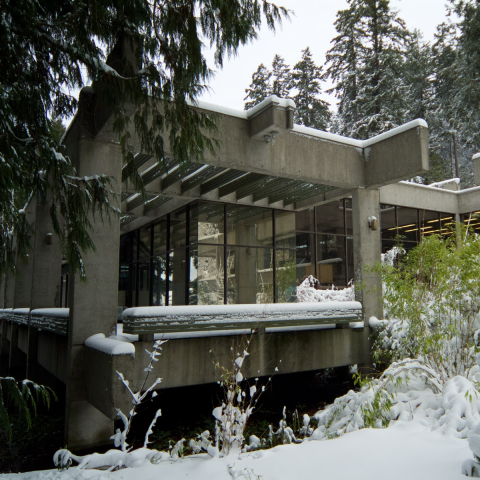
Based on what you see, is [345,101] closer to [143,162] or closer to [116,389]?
[143,162]

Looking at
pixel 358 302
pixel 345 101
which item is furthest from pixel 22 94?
pixel 345 101

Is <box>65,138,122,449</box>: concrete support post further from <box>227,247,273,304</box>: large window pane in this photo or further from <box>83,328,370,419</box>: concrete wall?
<box>227,247,273,304</box>: large window pane

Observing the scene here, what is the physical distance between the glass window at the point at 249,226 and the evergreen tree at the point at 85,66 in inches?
325

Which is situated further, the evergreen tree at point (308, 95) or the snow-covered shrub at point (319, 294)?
the evergreen tree at point (308, 95)

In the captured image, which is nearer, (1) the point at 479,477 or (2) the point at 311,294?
(1) the point at 479,477

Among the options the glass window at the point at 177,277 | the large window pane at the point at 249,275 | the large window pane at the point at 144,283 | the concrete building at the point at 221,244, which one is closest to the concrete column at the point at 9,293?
the concrete building at the point at 221,244

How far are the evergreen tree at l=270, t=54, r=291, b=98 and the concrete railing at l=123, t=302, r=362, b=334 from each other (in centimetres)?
2451

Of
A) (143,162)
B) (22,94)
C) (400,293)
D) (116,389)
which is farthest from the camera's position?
(143,162)

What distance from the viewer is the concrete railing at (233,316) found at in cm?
612

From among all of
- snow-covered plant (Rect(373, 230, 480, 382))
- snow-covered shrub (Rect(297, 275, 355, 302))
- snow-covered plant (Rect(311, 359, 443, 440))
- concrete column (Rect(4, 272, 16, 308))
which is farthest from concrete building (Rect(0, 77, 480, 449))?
snow-covered plant (Rect(373, 230, 480, 382))

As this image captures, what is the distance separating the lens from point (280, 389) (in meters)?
9.36

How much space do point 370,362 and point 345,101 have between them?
75.8 ft

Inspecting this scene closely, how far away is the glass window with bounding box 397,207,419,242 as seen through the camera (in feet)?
55.8

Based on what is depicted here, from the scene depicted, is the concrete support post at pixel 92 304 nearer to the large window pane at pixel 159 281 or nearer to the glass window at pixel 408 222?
the large window pane at pixel 159 281
